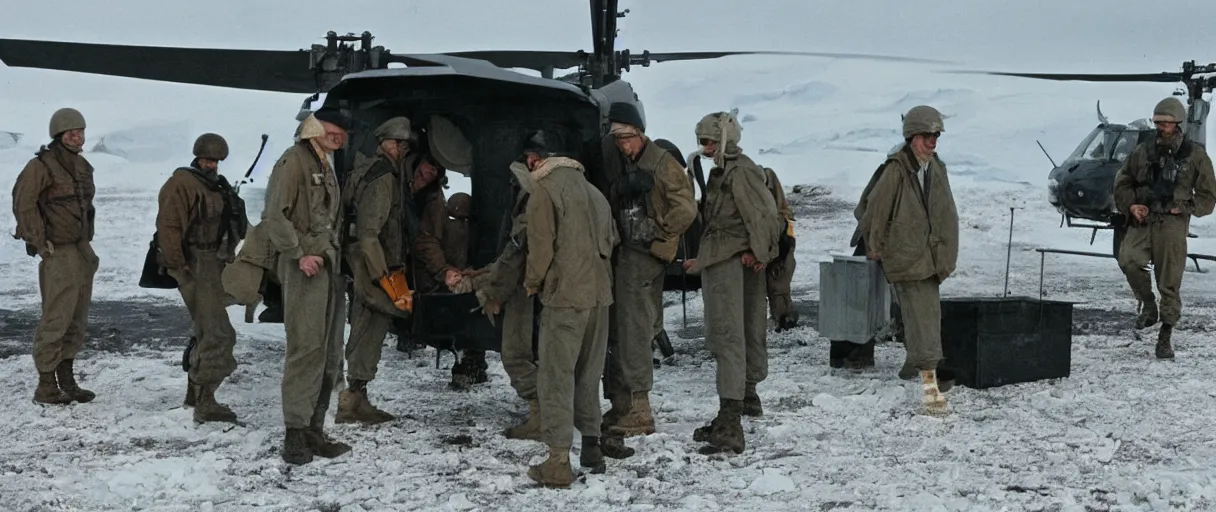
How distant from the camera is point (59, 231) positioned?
7637 mm

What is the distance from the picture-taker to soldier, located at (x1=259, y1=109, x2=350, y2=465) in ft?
20.3

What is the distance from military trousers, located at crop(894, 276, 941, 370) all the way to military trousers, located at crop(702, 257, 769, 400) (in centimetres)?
95

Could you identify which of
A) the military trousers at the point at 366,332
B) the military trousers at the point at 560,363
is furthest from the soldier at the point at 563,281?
the military trousers at the point at 366,332

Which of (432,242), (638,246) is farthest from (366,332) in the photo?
(638,246)

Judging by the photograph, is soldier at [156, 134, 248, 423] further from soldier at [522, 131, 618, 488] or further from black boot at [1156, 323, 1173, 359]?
black boot at [1156, 323, 1173, 359]

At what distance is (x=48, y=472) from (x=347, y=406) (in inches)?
66.0

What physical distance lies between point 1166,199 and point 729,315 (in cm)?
444

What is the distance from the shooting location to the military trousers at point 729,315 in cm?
665

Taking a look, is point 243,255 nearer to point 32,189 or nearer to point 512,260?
point 512,260

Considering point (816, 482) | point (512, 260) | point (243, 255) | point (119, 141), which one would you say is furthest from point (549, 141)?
point (119, 141)

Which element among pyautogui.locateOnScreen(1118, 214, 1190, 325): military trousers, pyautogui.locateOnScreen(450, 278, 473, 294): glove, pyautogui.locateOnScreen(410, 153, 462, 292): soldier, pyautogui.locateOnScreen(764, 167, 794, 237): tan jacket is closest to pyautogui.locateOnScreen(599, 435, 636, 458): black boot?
pyautogui.locateOnScreen(450, 278, 473, 294): glove

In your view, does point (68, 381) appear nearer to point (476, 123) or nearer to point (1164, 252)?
point (476, 123)

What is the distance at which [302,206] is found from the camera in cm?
627

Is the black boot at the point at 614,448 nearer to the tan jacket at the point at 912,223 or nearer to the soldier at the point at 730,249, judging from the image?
the soldier at the point at 730,249
